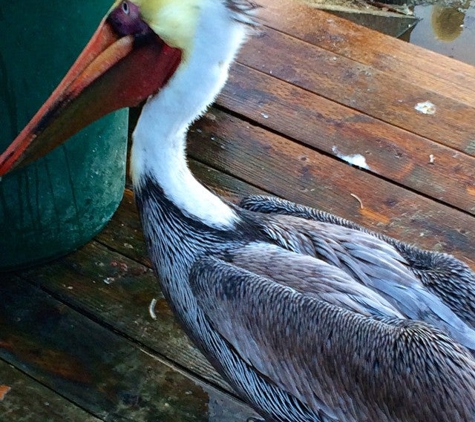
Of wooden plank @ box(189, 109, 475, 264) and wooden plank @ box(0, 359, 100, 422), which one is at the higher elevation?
wooden plank @ box(189, 109, 475, 264)

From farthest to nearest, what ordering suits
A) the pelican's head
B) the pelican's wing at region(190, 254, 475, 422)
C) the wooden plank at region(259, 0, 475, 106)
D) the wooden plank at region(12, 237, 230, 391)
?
the wooden plank at region(259, 0, 475, 106)
the wooden plank at region(12, 237, 230, 391)
the pelican's head
the pelican's wing at region(190, 254, 475, 422)

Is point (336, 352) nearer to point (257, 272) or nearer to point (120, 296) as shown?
point (257, 272)

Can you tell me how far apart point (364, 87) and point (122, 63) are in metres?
1.75

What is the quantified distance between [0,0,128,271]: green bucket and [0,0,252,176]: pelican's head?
33 cm

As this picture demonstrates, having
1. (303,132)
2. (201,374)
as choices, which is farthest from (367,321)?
(303,132)

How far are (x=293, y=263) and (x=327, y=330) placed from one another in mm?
234

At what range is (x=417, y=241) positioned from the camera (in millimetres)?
2883

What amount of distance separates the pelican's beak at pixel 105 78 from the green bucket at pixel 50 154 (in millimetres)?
337

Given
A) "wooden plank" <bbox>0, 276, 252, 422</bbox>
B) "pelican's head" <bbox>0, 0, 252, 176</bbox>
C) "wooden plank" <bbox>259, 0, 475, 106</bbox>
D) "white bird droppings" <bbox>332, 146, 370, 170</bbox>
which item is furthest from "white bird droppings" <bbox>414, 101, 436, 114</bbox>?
"pelican's head" <bbox>0, 0, 252, 176</bbox>

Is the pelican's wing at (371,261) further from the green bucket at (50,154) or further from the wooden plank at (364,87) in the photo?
the wooden plank at (364,87)

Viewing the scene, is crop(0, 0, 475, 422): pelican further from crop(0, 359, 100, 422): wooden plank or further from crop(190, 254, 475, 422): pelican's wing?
crop(0, 359, 100, 422): wooden plank

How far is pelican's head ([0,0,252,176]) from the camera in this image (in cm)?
189

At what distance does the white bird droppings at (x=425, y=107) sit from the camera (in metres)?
3.41

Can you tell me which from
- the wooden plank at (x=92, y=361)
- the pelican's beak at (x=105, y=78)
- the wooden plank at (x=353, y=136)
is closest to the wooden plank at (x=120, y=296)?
the wooden plank at (x=92, y=361)
